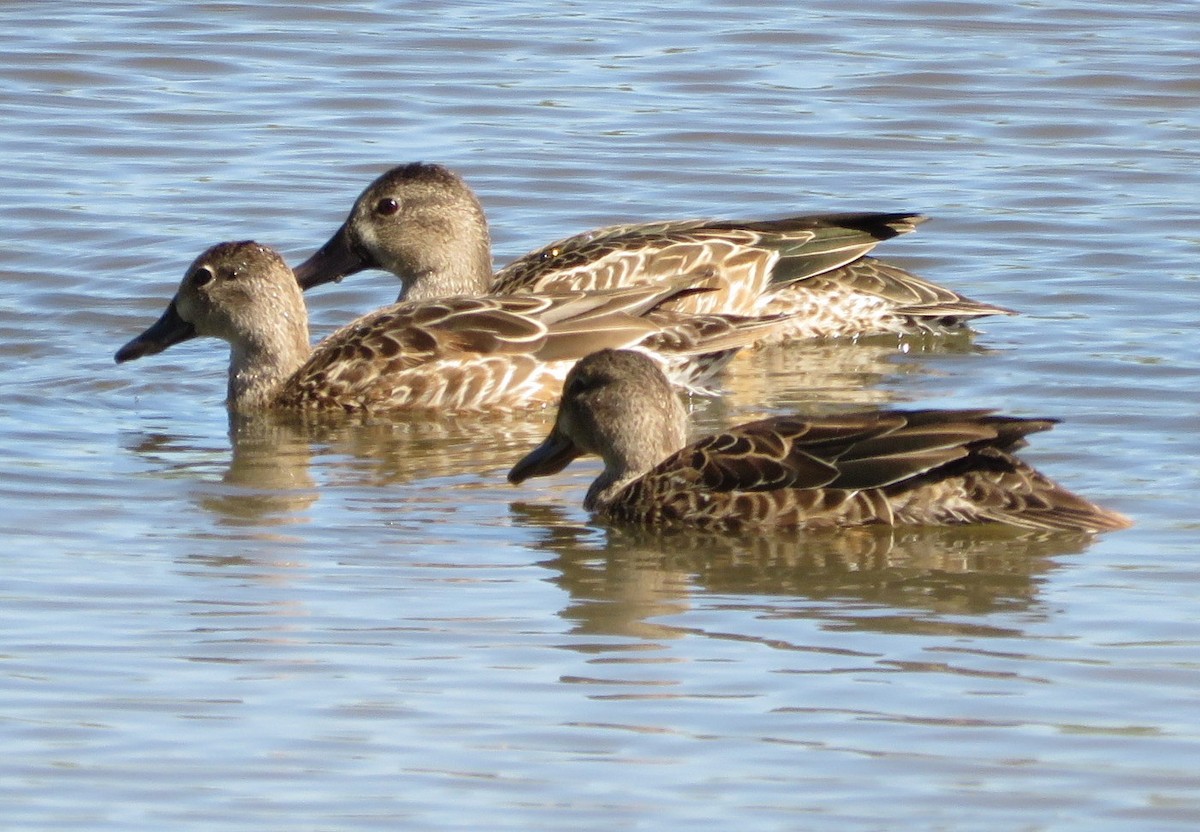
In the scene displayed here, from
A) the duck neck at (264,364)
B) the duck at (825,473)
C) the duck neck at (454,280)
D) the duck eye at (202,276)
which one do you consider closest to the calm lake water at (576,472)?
the duck at (825,473)

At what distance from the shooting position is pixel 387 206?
38.0 feet

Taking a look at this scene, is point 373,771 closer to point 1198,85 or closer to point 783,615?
point 783,615

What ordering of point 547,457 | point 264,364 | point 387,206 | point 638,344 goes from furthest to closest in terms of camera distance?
point 387,206 < point 264,364 < point 638,344 < point 547,457

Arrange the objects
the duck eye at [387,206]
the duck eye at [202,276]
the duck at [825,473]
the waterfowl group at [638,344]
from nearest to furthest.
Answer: the duck at [825,473] < the waterfowl group at [638,344] < the duck eye at [202,276] < the duck eye at [387,206]

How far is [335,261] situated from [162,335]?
124 cm

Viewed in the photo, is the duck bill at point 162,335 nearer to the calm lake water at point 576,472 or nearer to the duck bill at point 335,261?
the calm lake water at point 576,472

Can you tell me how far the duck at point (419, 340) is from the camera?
10234 mm

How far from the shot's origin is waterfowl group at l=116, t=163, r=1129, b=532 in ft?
26.2

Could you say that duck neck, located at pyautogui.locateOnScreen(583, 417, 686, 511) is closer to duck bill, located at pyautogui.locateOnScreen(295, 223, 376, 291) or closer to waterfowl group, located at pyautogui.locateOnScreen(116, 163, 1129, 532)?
waterfowl group, located at pyautogui.locateOnScreen(116, 163, 1129, 532)

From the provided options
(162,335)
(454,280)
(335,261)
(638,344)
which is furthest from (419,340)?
(335,261)

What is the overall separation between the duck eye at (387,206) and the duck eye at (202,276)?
4.03ft

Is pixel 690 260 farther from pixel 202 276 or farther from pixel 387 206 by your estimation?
pixel 202 276

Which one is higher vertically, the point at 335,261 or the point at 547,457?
the point at 335,261

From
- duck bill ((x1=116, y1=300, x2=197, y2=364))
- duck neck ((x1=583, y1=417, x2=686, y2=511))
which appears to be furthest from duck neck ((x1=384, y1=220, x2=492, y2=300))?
duck neck ((x1=583, y1=417, x2=686, y2=511))
